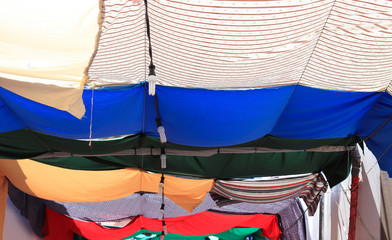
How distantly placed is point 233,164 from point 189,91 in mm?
1775

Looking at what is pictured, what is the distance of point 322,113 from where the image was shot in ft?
10.5

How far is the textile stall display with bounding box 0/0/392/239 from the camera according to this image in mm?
1849

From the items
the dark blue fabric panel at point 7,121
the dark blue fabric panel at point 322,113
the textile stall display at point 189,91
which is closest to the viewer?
the textile stall display at point 189,91

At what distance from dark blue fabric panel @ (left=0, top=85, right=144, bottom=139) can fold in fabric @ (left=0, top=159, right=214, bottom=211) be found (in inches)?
48.7

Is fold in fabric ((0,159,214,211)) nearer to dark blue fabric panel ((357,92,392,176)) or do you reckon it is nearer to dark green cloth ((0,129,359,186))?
dark green cloth ((0,129,359,186))

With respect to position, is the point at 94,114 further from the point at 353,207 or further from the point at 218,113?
the point at 353,207

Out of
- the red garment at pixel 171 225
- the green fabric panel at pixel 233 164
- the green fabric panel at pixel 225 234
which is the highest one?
the green fabric panel at pixel 233 164

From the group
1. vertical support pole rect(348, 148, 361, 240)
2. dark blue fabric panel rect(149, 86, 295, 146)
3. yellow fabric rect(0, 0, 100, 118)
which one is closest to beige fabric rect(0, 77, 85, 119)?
yellow fabric rect(0, 0, 100, 118)

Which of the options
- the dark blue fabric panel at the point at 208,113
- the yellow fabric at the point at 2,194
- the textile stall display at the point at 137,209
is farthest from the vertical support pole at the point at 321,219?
the yellow fabric at the point at 2,194

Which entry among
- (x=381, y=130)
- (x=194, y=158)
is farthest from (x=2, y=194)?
(x=381, y=130)

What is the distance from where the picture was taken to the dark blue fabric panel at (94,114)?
2.78 metres

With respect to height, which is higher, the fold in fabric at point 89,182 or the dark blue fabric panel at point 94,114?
the dark blue fabric panel at point 94,114

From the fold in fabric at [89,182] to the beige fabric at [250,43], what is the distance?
2.09 m

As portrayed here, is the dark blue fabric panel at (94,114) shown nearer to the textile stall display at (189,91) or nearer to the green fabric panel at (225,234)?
the textile stall display at (189,91)
